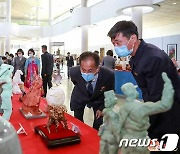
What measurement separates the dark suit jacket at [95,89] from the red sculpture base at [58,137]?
0.59m

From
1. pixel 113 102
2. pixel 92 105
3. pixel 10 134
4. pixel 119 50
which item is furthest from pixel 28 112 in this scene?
pixel 10 134

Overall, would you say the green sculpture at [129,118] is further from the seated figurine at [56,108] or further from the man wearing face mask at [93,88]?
the man wearing face mask at [93,88]

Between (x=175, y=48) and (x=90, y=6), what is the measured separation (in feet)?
13.1

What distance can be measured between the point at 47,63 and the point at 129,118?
211 inches

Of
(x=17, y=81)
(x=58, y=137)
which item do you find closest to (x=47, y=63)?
(x=17, y=81)

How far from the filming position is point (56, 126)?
4.49ft

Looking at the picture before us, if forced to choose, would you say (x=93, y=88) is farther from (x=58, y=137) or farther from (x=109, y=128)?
(x=109, y=128)

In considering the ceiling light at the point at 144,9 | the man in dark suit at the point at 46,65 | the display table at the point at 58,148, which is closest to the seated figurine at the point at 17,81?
the display table at the point at 58,148

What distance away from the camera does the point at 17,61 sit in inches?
235

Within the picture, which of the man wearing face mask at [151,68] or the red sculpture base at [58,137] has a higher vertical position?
the man wearing face mask at [151,68]

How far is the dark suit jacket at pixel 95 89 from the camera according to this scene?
189 centimetres

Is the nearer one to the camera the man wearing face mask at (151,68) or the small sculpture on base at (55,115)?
the man wearing face mask at (151,68)

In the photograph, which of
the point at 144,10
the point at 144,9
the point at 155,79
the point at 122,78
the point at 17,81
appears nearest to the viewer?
the point at 155,79

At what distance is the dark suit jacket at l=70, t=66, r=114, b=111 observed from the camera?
189cm
